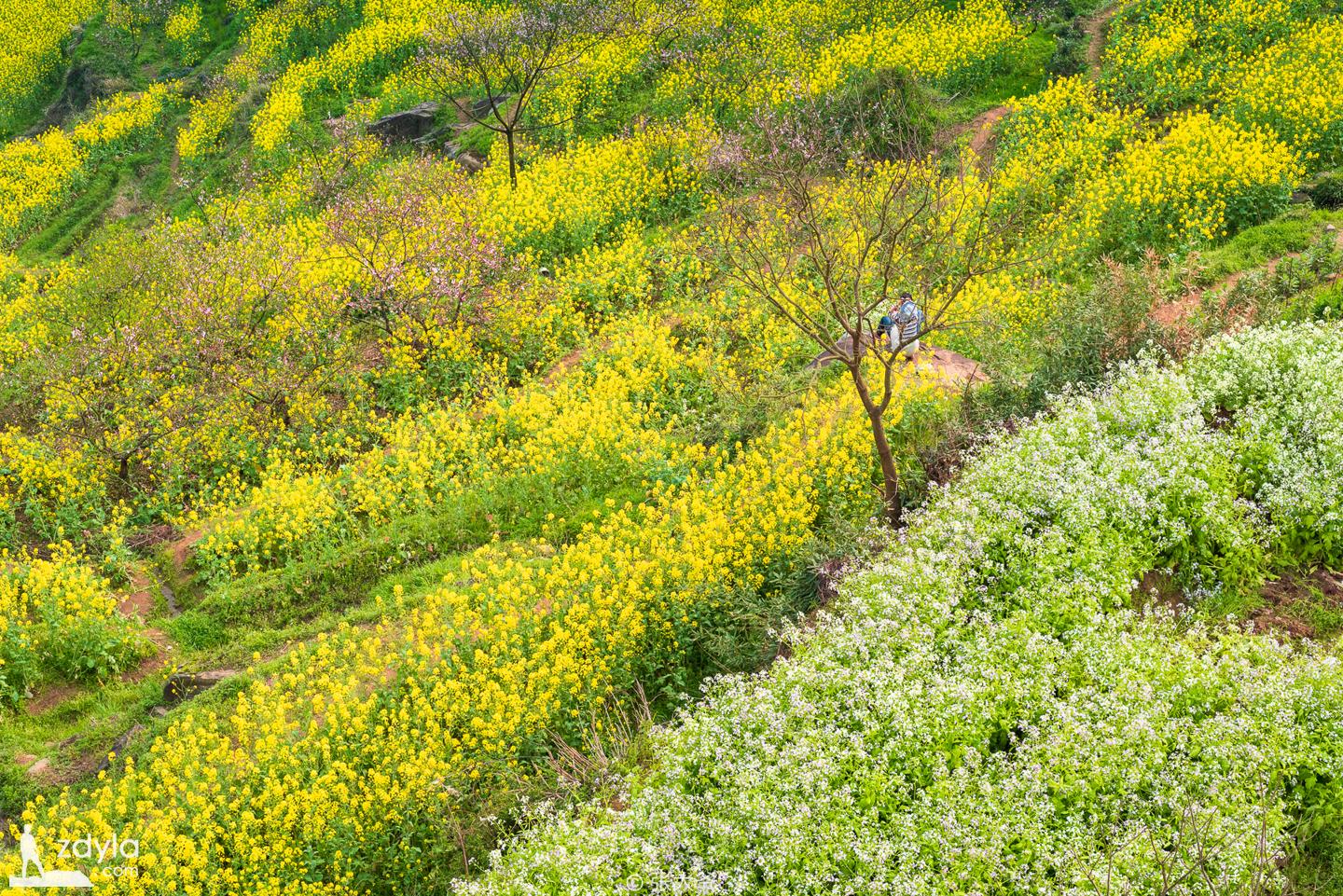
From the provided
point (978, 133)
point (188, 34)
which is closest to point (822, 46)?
point (978, 133)

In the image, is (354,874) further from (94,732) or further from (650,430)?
(650,430)

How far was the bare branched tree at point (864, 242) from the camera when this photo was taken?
10227mm

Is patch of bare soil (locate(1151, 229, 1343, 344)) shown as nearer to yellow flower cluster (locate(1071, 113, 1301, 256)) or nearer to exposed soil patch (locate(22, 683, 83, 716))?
yellow flower cluster (locate(1071, 113, 1301, 256))

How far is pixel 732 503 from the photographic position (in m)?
12.1

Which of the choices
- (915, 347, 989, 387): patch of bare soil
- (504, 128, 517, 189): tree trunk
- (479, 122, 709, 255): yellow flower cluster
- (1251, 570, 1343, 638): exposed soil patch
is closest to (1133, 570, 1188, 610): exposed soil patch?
(1251, 570, 1343, 638): exposed soil patch

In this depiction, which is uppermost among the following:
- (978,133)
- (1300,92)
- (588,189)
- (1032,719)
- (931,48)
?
(931,48)

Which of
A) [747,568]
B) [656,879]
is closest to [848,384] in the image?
[747,568]

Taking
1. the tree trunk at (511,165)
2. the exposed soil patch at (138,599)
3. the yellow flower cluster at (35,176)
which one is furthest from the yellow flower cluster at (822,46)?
the yellow flower cluster at (35,176)

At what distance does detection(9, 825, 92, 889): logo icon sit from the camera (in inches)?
337

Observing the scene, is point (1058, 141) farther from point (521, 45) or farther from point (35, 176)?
point (35, 176)

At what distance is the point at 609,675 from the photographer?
9.95m

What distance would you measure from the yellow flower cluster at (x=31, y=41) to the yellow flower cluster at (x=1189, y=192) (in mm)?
46681

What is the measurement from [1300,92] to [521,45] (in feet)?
60.5

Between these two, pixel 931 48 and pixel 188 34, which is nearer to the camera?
pixel 931 48
